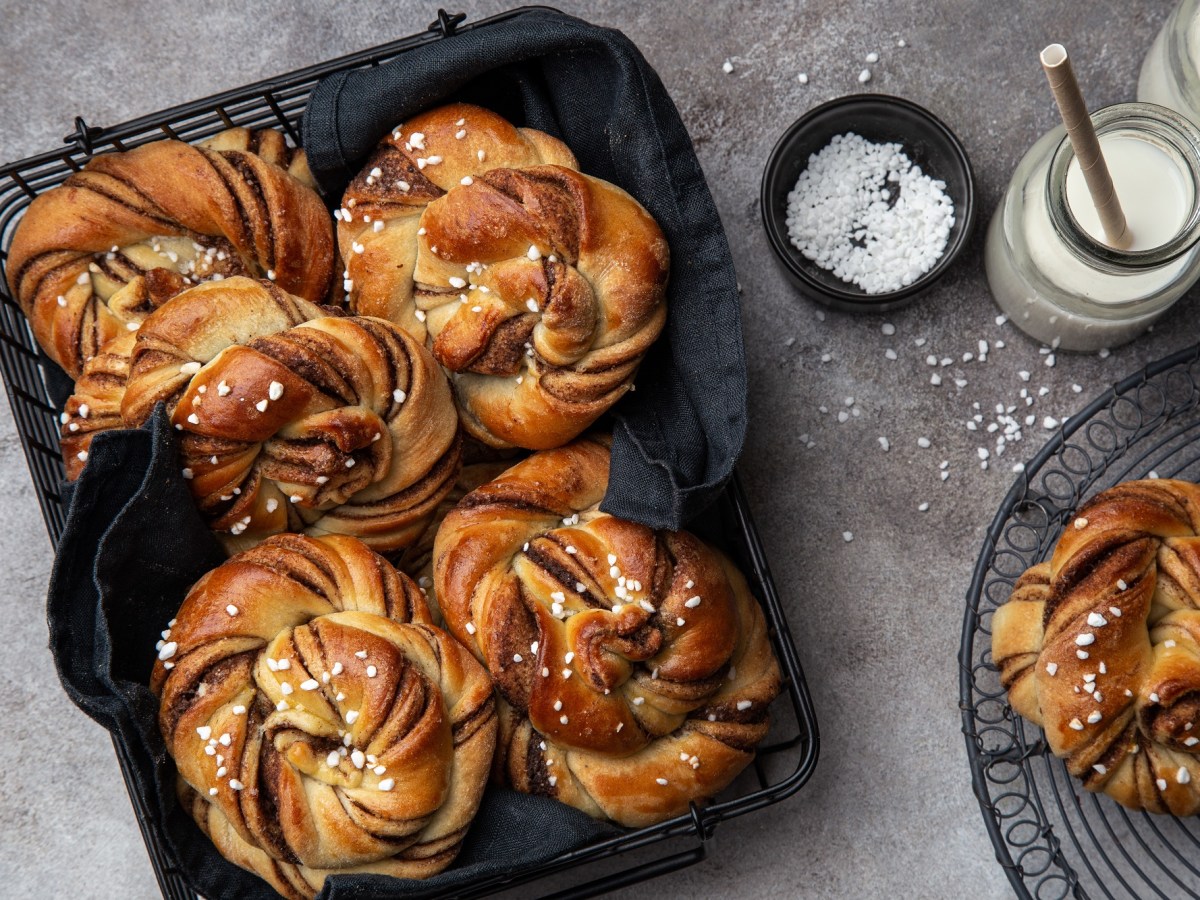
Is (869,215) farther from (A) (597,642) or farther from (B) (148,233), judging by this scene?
(B) (148,233)

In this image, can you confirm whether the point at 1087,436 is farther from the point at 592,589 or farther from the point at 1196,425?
the point at 592,589

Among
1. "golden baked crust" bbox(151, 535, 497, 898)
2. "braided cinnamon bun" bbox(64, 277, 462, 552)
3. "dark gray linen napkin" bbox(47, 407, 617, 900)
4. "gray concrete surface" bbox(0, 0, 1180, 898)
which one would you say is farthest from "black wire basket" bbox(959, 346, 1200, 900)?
"braided cinnamon bun" bbox(64, 277, 462, 552)

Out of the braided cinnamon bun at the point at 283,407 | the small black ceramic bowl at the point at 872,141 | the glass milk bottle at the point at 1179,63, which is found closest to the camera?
the braided cinnamon bun at the point at 283,407

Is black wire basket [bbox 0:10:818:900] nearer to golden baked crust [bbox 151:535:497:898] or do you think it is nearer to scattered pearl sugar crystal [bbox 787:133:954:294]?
golden baked crust [bbox 151:535:497:898]

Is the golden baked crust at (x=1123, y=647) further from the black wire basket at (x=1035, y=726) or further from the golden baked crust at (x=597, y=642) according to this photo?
the golden baked crust at (x=597, y=642)

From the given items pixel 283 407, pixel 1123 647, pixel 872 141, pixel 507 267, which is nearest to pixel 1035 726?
pixel 1123 647

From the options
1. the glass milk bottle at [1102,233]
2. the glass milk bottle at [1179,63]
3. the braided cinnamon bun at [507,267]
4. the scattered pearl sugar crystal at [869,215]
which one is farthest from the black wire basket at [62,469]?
the glass milk bottle at [1179,63]
